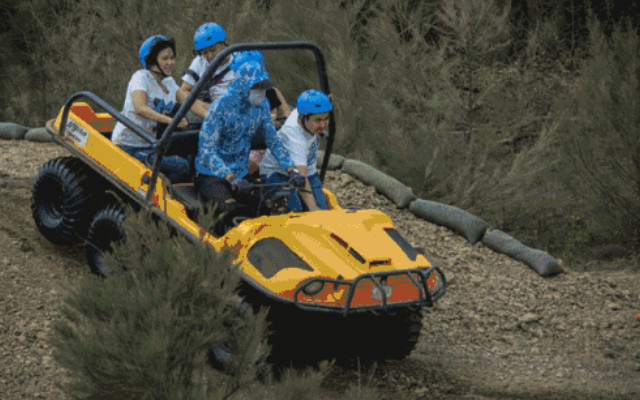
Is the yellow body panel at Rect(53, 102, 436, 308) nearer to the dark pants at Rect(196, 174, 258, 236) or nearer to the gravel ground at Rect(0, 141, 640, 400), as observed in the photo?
the dark pants at Rect(196, 174, 258, 236)

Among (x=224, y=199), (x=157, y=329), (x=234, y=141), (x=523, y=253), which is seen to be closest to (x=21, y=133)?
(x=234, y=141)

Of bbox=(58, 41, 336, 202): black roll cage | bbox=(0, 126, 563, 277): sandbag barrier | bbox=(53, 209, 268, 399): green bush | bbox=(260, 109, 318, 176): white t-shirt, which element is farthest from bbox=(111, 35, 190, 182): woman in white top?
bbox=(53, 209, 268, 399): green bush

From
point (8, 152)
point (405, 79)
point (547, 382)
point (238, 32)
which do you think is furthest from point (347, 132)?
point (547, 382)

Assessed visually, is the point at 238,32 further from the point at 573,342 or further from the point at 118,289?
the point at 118,289

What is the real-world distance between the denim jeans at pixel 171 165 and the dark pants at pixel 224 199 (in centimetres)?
48

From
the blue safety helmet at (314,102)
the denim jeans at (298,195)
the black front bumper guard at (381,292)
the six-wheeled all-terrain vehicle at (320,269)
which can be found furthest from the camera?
the denim jeans at (298,195)

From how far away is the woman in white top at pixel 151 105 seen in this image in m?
6.47

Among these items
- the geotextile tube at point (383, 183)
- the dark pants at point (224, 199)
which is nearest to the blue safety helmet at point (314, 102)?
the dark pants at point (224, 199)

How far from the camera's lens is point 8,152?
30.2 ft

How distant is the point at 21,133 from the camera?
991 centimetres

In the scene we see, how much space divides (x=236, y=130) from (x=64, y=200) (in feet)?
5.51

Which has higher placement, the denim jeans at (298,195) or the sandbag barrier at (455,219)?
the denim jeans at (298,195)

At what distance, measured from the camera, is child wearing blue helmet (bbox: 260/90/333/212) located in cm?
579

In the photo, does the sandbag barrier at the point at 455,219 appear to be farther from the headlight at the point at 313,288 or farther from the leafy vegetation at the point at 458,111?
the headlight at the point at 313,288
